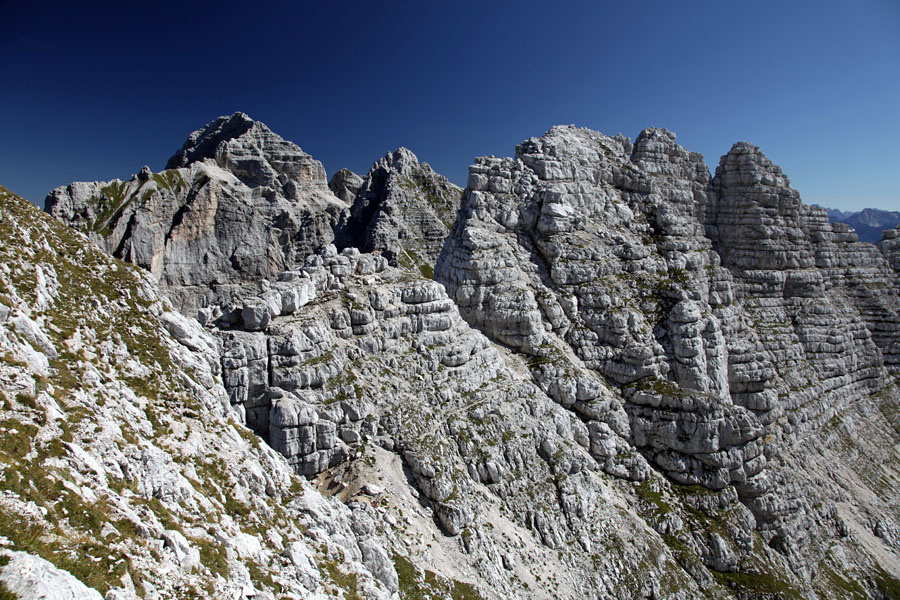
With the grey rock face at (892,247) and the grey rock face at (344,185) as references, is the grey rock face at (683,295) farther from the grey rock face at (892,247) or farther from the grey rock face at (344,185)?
the grey rock face at (344,185)

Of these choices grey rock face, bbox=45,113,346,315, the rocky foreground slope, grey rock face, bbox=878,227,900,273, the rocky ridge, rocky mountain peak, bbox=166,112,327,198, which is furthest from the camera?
rocky mountain peak, bbox=166,112,327,198

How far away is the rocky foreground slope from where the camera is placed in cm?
1806

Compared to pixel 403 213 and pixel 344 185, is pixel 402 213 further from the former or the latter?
pixel 344 185

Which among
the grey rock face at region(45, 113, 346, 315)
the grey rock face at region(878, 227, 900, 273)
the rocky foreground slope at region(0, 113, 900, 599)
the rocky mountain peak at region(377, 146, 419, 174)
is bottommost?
the rocky foreground slope at region(0, 113, 900, 599)

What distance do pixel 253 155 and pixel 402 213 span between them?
1970 inches

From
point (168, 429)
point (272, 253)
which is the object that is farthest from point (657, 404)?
point (272, 253)

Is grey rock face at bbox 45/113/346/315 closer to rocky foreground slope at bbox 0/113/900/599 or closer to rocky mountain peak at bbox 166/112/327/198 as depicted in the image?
rocky mountain peak at bbox 166/112/327/198

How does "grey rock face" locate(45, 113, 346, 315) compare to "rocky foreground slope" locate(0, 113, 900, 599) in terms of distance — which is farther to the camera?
"grey rock face" locate(45, 113, 346, 315)

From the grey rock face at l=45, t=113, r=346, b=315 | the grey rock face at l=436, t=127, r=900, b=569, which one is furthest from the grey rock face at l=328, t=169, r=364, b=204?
the grey rock face at l=436, t=127, r=900, b=569

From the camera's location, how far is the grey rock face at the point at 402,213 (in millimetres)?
119562

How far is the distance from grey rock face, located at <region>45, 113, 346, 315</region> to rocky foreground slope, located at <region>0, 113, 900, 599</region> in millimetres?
1006

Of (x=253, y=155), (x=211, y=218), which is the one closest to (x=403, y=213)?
(x=211, y=218)

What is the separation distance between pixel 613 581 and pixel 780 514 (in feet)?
85.4

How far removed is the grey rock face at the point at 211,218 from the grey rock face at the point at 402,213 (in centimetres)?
1368
